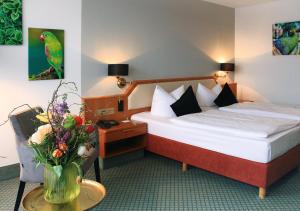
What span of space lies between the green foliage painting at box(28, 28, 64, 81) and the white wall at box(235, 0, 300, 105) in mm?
3786

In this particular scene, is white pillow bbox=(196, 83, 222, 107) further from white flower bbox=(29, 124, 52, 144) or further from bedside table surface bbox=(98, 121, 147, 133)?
white flower bbox=(29, 124, 52, 144)

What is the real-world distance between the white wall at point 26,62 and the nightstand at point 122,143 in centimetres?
83

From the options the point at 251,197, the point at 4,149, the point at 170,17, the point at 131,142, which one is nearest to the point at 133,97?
the point at 131,142

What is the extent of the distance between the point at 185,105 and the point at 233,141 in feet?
3.96

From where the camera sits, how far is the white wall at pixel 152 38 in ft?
12.7

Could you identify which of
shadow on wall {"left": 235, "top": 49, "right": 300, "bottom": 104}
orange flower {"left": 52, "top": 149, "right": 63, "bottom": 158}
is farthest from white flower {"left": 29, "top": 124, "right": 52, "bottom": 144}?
shadow on wall {"left": 235, "top": 49, "right": 300, "bottom": 104}

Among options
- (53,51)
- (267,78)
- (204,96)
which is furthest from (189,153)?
(267,78)

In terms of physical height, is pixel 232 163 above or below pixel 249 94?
below

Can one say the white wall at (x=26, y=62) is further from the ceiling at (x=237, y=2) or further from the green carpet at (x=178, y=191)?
the ceiling at (x=237, y=2)

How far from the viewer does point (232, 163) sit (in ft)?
10.4

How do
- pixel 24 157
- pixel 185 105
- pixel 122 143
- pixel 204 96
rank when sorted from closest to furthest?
pixel 24 157, pixel 122 143, pixel 185 105, pixel 204 96

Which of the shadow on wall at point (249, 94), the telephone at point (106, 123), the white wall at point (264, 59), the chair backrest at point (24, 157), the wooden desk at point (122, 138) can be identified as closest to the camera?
the chair backrest at point (24, 157)

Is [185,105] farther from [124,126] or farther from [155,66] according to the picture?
[124,126]

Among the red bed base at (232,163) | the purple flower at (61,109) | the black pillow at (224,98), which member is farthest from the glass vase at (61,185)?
the black pillow at (224,98)
